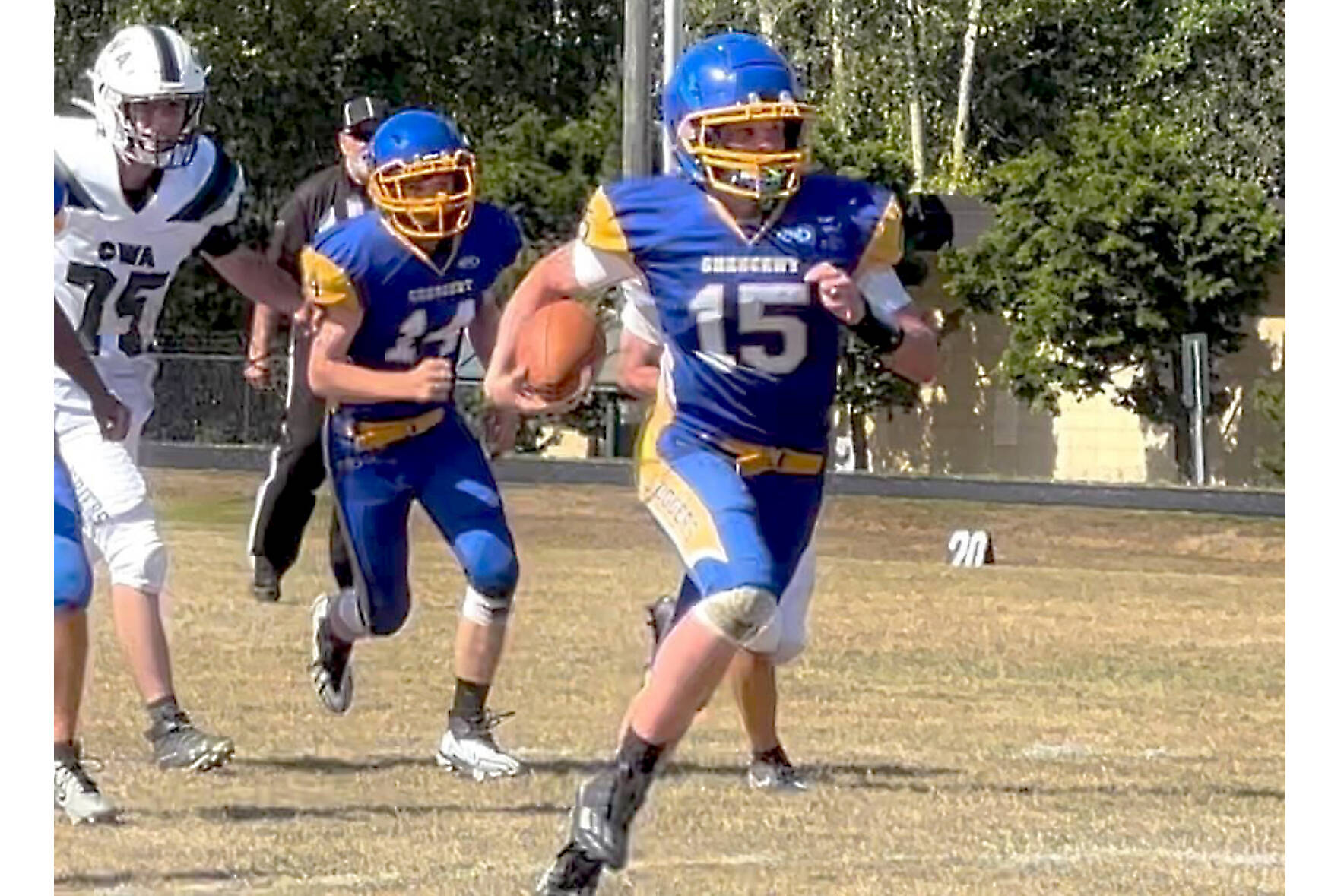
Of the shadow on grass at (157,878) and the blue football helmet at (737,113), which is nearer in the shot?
the blue football helmet at (737,113)

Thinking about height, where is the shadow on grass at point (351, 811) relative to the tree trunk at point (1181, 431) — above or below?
below

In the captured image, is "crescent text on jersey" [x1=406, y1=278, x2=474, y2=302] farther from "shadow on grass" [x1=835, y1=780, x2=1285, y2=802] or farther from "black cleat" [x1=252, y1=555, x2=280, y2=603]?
"shadow on grass" [x1=835, y1=780, x2=1285, y2=802]

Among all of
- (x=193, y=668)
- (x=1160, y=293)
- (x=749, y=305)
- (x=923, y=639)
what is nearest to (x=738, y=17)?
(x=749, y=305)

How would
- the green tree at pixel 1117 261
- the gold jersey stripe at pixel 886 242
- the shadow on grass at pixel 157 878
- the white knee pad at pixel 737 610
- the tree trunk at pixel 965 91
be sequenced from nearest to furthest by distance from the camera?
the white knee pad at pixel 737 610
the gold jersey stripe at pixel 886 242
the shadow on grass at pixel 157 878
the tree trunk at pixel 965 91
the green tree at pixel 1117 261

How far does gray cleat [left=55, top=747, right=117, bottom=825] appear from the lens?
16.4 ft

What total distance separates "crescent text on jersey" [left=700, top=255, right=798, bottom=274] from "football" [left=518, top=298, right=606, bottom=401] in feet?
1.04

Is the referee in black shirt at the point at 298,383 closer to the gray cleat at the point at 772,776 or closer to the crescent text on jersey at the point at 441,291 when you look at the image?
the crescent text on jersey at the point at 441,291

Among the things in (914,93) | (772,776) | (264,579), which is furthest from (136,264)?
(914,93)

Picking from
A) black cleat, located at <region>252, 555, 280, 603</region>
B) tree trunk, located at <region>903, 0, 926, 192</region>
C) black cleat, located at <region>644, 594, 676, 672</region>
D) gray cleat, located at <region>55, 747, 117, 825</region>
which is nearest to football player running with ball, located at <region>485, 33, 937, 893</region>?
black cleat, located at <region>644, 594, 676, 672</region>

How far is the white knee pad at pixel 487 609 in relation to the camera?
5.26 metres

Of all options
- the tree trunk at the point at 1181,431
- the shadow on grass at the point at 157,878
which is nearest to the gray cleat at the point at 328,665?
the shadow on grass at the point at 157,878

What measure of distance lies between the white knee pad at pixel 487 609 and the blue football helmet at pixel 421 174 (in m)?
0.69

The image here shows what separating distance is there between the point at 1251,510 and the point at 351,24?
4413 millimetres

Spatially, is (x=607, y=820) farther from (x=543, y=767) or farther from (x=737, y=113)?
(x=737, y=113)
